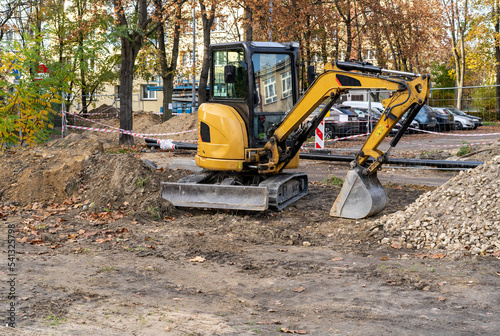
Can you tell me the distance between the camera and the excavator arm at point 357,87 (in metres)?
7.84

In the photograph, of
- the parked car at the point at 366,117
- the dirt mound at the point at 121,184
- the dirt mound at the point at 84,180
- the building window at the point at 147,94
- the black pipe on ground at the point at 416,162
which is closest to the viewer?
the dirt mound at the point at 121,184

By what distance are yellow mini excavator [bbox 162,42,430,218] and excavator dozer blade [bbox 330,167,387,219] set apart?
2 cm

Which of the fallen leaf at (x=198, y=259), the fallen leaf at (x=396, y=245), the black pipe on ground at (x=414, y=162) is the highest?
the black pipe on ground at (x=414, y=162)

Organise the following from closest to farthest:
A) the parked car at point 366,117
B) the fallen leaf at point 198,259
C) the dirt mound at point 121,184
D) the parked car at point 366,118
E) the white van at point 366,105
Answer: the fallen leaf at point 198,259 → the dirt mound at point 121,184 → the parked car at point 366,118 → the parked car at point 366,117 → the white van at point 366,105

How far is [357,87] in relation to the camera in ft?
26.7

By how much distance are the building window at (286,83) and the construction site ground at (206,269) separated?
205cm

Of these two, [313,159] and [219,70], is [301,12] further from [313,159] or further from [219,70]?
[219,70]

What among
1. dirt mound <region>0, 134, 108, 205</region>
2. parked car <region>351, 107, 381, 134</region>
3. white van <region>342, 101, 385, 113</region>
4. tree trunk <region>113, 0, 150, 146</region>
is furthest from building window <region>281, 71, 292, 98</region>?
white van <region>342, 101, 385, 113</region>

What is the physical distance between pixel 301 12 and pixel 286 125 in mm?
18173

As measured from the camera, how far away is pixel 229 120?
9.13 metres

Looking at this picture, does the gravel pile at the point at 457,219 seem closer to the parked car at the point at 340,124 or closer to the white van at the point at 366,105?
the white van at the point at 366,105

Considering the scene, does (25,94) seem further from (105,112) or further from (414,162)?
(105,112)

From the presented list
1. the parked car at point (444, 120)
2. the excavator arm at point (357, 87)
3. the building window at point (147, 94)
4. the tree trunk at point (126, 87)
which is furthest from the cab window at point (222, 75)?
the building window at point (147, 94)

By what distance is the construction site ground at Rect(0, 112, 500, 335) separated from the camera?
4.56 meters
